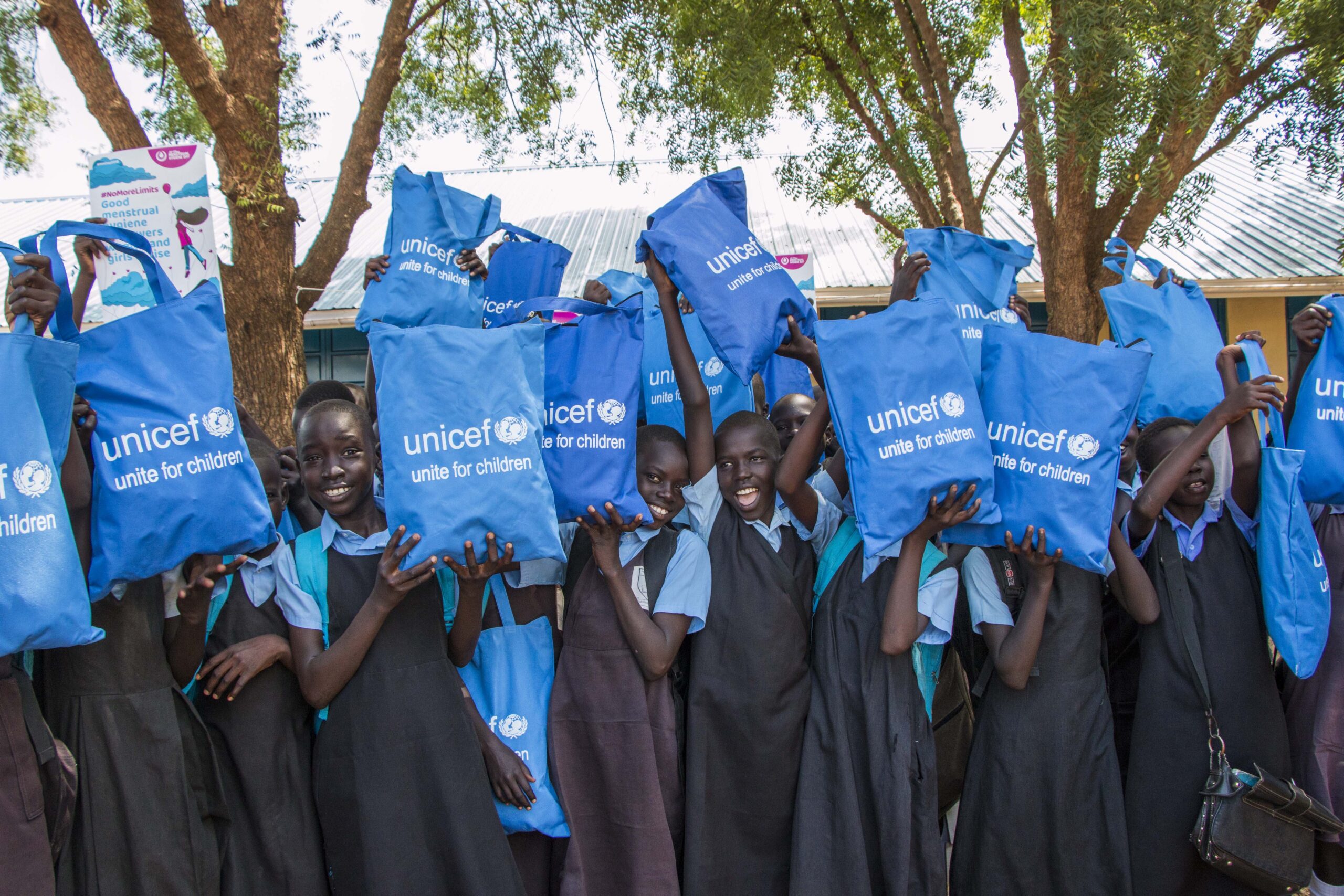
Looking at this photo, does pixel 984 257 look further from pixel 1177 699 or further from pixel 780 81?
pixel 780 81

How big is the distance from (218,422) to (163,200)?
6.99ft

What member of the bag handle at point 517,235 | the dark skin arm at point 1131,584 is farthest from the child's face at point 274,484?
the dark skin arm at point 1131,584

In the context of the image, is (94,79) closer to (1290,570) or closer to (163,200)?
(163,200)

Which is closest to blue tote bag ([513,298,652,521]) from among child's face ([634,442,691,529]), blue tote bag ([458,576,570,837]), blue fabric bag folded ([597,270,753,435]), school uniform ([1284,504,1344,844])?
child's face ([634,442,691,529])

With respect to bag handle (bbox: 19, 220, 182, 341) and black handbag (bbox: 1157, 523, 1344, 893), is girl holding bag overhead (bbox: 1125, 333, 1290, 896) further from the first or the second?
bag handle (bbox: 19, 220, 182, 341)

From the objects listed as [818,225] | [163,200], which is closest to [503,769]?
[163,200]

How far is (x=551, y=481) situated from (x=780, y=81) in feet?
18.9

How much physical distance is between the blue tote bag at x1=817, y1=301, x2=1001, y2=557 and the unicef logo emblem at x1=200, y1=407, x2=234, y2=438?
5.19 ft

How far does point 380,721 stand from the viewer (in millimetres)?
2562

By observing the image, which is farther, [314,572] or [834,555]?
[834,555]

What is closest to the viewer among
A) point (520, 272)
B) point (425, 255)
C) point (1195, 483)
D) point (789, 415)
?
point (1195, 483)

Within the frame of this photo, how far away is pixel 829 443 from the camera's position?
3.86 m

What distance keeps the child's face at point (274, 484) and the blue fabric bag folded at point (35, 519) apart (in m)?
0.64

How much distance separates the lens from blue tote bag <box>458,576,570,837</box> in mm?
2748
